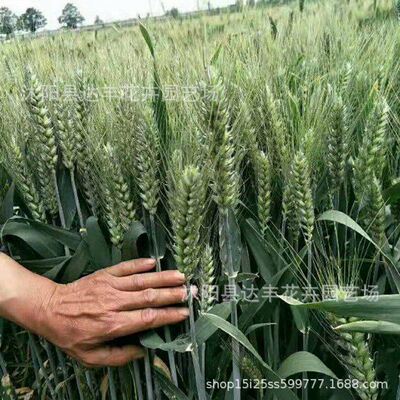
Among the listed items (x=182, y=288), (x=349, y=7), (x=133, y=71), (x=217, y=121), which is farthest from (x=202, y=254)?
(x=349, y=7)

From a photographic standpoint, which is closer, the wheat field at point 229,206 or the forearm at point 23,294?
the wheat field at point 229,206

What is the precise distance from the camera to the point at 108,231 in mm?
965

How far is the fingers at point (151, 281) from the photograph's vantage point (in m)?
0.84

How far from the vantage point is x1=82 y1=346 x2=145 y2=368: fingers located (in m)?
0.89

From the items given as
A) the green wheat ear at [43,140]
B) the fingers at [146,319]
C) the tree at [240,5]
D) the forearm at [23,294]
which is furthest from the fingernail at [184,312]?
the tree at [240,5]

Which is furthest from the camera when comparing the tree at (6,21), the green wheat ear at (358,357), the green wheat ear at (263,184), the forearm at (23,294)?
the tree at (6,21)

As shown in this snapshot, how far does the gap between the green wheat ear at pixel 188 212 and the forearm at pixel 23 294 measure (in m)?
0.29

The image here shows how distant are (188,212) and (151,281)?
19 centimetres

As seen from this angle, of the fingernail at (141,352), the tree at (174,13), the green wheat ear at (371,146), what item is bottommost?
the fingernail at (141,352)

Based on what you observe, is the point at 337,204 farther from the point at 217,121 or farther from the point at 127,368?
the point at 127,368

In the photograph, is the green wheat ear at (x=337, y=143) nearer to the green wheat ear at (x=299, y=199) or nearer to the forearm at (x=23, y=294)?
the green wheat ear at (x=299, y=199)

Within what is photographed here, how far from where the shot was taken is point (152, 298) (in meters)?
0.84

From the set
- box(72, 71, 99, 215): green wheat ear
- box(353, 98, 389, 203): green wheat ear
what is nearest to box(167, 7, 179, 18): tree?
box(72, 71, 99, 215): green wheat ear

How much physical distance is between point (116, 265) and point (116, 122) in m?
0.22
